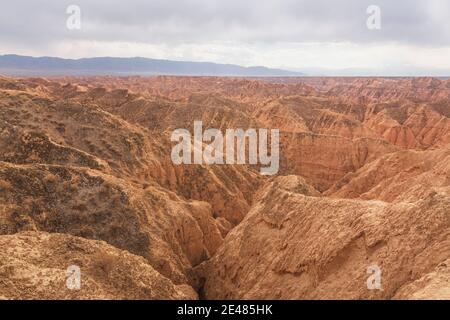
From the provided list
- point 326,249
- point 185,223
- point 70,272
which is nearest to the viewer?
point 70,272

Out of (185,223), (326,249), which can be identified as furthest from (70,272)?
(185,223)

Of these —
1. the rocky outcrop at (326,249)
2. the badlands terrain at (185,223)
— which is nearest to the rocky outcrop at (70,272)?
the badlands terrain at (185,223)

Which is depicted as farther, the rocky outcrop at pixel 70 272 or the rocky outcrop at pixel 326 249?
the rocky outcrop at pixel 326 249

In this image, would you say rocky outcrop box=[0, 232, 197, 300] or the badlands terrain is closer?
rocky outcrop box=[0, 232, 197, 300]

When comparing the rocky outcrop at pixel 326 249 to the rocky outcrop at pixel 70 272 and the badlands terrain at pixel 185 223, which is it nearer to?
the badlands terrain at pixel 185 223

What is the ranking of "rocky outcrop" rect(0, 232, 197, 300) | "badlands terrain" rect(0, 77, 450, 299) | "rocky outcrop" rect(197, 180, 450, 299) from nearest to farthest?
"rocky outcrop" rect(0, 232, 197, 300) → "rocky outcrop" rect(197, 180, 450, 299) → "badlands terrain" rect(0, 77, 450, 299)

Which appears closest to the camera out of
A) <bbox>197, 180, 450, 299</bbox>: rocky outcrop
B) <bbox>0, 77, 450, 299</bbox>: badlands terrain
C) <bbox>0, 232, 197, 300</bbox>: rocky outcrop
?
<bbox>0, 232, 197, 300</bbox>: rocky outcrop

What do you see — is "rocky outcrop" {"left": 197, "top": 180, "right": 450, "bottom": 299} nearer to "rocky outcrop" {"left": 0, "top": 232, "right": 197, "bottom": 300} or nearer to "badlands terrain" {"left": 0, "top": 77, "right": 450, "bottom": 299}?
"badlands terrain" {"left": 0, "top": 77, "right": 450, "bottom": 299}

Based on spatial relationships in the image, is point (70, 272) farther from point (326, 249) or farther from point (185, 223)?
point (185, 223)

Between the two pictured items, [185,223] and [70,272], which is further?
[185,223]

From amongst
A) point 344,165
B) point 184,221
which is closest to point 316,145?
point 344,165

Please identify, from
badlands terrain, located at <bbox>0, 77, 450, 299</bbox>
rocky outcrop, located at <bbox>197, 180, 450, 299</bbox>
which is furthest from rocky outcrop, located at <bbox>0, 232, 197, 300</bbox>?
rocky outcrop, located at <bbox>197, 180, 450, 299</bbox>
